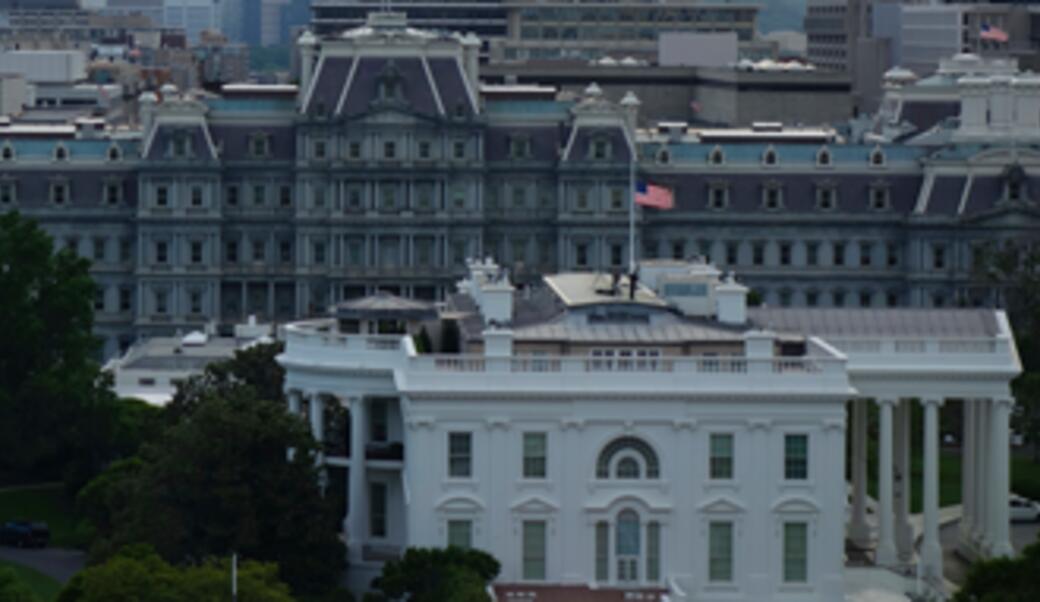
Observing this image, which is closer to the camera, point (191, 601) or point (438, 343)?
point (191, 601)

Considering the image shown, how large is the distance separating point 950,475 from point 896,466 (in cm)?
2404

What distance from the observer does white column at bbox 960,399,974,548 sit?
11875 cm

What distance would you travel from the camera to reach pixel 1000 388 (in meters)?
116

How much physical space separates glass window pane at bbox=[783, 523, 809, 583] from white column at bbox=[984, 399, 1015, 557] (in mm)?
9038

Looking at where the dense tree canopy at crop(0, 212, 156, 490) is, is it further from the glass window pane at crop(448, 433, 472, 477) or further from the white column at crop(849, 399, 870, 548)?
the glass window pane at crop(448, 433, 472, 477)

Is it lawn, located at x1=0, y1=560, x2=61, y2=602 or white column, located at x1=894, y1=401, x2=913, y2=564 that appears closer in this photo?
lawn, located at x1=0, y1=560, x2=61, y2=602

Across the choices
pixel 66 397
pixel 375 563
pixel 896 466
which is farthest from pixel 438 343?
pixel 66 397

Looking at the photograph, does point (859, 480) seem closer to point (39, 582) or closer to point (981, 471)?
point (981, 471)

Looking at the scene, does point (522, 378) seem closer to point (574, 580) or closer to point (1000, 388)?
point (574, 580)

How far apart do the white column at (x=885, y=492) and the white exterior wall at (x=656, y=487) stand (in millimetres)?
7364

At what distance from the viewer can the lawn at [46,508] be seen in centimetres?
13300

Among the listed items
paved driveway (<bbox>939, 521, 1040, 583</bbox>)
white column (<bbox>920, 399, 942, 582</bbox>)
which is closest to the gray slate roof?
white column (<bbox>920, 399, 942, 582</bbox>)

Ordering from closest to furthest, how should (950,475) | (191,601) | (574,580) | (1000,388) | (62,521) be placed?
(191,601)
(574,580)
(1000,388)
(62,521)
(950,475)

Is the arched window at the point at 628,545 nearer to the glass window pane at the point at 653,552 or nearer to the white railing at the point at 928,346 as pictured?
the glass window pane at the point at 653,552
